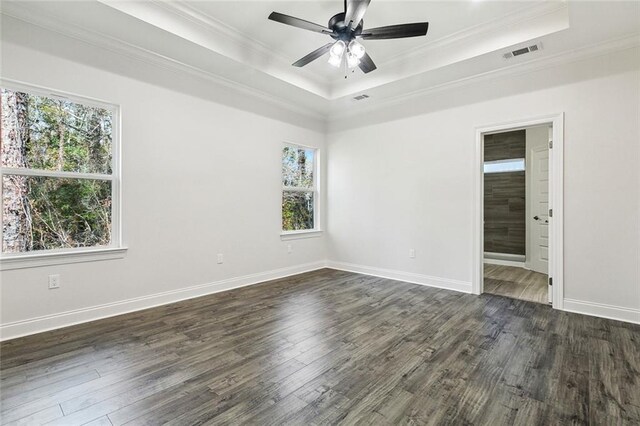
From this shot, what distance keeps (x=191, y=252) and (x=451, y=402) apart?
3.25m

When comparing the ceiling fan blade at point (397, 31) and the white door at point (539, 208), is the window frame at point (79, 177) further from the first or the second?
the white door at point (539, 208)

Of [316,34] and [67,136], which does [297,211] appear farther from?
[67,136]

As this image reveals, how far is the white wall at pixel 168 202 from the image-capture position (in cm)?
284

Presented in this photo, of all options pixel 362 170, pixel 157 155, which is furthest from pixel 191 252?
pixel 362 170

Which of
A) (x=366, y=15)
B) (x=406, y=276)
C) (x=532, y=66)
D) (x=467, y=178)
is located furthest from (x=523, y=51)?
(x=406, y=276)

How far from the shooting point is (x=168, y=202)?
365 centimetres

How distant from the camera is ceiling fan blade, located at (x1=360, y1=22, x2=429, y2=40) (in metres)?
2.65

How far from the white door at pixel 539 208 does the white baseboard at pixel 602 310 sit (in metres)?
2.39

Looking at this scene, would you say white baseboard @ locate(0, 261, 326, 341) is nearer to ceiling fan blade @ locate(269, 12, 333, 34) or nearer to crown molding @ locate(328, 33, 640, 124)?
ceiling fan blade @ locate(269, 12, 333, 34)

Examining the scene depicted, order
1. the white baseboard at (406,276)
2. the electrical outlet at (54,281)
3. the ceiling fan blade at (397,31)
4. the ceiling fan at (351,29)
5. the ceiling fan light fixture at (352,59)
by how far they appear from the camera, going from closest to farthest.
Result: the ceiling fan at (351,29)
the ceiling fan blade at (397,31)
the electrical outlet at (54,281)
the ceiling fan light fixture at (352,59)
the white baseboard at (406,276)

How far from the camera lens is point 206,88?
402 cm

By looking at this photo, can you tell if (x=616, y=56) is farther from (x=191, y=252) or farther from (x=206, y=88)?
(x=191, y=252)

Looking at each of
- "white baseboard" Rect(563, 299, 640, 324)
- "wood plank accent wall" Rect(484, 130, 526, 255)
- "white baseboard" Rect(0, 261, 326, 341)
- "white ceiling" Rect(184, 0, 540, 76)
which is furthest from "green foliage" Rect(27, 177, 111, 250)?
"wood plank accent wall" Rect(484, 130, 526, 255)

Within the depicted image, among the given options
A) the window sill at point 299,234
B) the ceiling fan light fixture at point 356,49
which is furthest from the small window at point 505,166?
the ceiling fan light fixture at point 356,49
